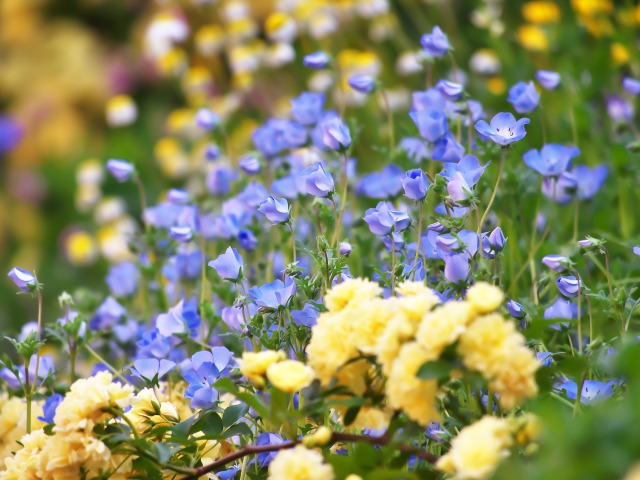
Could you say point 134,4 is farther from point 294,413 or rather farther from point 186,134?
point 294,413

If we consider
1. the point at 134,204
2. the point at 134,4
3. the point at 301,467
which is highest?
the point at 301,467

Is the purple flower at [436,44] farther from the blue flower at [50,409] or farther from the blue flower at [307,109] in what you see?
the blue flower at [50,409]

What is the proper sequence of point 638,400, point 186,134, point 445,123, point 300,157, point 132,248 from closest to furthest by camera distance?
1. point 638,400
2. point 445,123
3. point 132,248
4. point 300,157
5. point 186,134

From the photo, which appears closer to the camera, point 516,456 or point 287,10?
point 516,456

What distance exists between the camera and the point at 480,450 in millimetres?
635

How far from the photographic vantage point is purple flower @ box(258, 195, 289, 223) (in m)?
0.96

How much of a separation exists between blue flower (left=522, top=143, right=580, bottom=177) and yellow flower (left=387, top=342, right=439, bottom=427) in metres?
0.48

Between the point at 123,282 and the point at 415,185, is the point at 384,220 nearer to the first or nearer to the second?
the point at 415,185

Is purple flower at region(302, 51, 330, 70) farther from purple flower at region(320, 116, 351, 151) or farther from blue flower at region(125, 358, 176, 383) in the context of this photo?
blue flower at region(125, 358, 176, 383)

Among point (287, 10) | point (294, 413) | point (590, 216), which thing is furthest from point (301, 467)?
point (287, 10)

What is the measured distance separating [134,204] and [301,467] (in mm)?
2462

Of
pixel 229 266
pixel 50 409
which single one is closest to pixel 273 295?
pixel 229 266

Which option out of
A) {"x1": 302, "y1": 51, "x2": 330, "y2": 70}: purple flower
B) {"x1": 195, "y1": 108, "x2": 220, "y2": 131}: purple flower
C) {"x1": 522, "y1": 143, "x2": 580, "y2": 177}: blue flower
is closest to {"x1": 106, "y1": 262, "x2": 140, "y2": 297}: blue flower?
{"x1": 195, "y1": 108, "x2": 220, "y2": 131}: purple flower

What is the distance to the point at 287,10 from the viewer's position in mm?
2094
